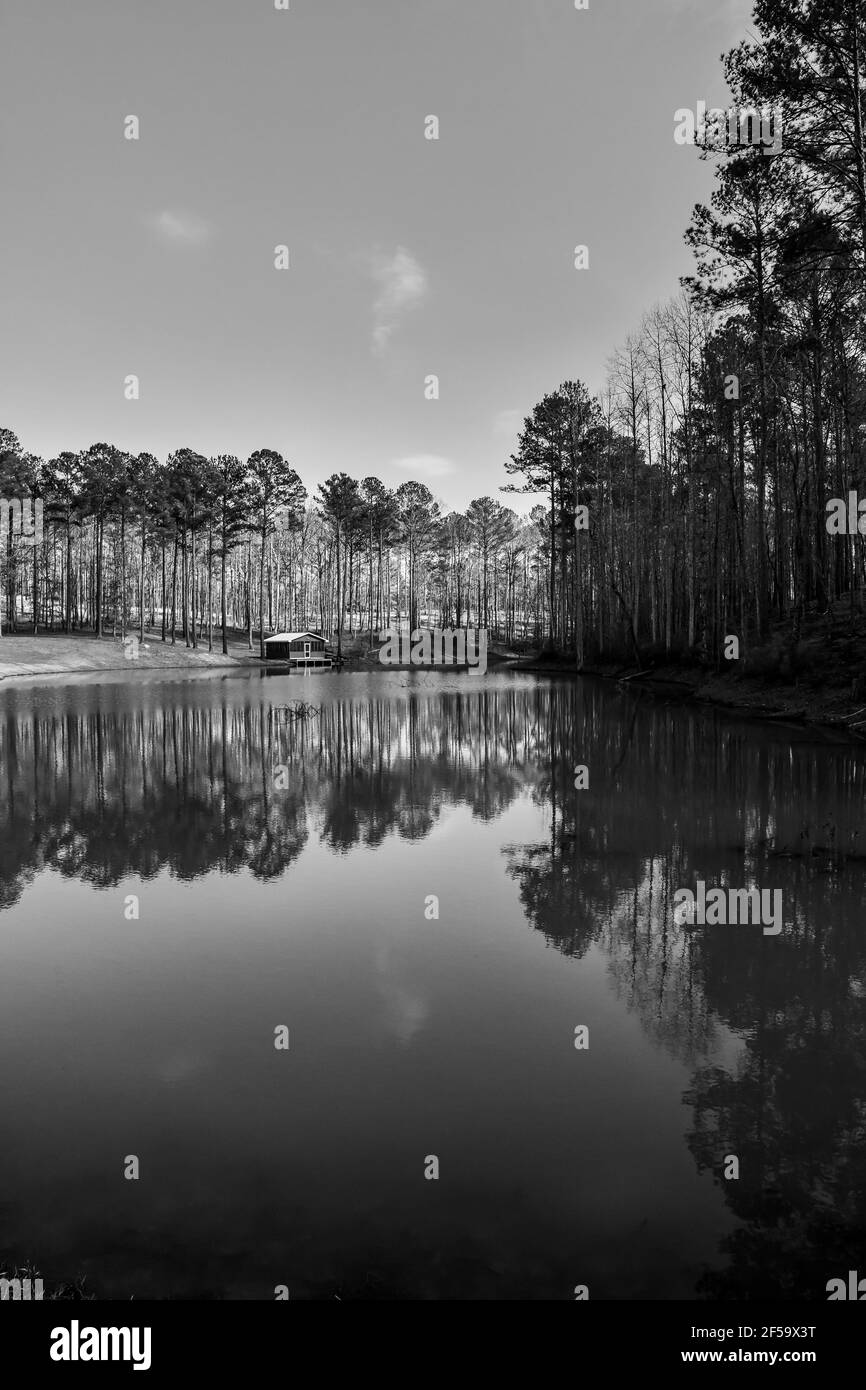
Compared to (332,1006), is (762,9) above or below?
above

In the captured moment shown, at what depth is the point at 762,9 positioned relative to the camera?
1628cm

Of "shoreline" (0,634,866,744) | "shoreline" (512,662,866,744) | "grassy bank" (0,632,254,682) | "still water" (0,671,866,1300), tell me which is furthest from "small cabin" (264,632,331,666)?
"still water" (0,671,866,1300)

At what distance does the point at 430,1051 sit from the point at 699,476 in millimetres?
44848

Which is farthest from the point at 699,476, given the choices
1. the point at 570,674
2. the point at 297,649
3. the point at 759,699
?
→ the point at 297,649

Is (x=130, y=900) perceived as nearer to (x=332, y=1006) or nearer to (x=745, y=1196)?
(x=332, y=1006)

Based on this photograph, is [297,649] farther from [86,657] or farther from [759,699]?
[759,699]

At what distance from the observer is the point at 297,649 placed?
69.0 m

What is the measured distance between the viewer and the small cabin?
217 feet

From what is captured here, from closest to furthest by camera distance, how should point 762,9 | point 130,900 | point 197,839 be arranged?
point 130,900 < point 197,839 < point 762,9

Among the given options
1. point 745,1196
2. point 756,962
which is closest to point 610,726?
point 756,962

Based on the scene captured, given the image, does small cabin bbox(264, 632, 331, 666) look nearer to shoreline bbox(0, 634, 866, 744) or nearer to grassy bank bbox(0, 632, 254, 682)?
shoreline bbox(0, 634, 866, 744)

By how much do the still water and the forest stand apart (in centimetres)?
1446

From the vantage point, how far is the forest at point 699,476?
1648 cm
